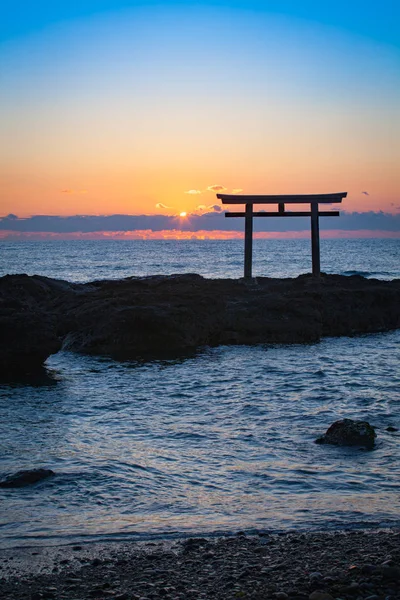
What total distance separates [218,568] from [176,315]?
11.5m

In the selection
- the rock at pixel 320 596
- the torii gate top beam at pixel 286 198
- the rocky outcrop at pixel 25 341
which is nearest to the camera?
the rock at pixel 320 596

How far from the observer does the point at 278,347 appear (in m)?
17.4

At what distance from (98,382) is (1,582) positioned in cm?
806

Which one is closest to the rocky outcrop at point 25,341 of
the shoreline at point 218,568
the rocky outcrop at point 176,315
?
the rocky outcrop at point 176,315

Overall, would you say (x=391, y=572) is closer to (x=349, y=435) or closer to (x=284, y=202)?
(x=349, y=435)

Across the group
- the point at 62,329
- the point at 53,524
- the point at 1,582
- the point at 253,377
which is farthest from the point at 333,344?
the point at 1,582

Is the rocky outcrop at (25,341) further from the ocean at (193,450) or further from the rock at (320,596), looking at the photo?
the rock at (320,596)

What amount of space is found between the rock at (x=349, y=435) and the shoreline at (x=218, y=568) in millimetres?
2643

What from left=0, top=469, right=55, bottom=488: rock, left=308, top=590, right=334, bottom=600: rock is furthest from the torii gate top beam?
left=308, top=590, right=334, bottom=600: rock

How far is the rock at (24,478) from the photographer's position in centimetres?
784

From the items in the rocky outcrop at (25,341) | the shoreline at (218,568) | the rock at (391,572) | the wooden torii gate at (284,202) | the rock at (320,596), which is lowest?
the shoreline at (218,568)

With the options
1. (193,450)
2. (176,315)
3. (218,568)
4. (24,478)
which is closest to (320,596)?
(218,568)

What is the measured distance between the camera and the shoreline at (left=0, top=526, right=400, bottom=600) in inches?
208

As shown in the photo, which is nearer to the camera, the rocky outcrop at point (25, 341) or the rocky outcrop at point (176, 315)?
the rocky outcrop at point (25, 341)
